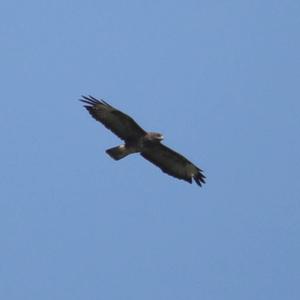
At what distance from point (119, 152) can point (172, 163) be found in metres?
1.59

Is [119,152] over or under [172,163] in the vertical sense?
under

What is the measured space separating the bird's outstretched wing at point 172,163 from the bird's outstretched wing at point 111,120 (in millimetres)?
669

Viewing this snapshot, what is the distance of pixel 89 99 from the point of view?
31.1m

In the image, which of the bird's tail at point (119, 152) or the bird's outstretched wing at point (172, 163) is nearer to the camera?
the bird's tail at point (119, 152)

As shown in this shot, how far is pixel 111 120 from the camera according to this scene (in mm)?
31062

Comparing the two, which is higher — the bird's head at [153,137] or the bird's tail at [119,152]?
the bird's head at [153,137]

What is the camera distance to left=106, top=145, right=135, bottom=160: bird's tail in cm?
3105

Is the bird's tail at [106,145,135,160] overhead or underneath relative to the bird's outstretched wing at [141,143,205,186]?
underneath

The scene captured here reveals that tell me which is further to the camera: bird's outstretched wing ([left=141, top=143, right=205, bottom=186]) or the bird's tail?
bird's outstretched wing ([left=141, top=143, right=205, bottom=186])

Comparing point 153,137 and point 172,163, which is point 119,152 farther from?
point 172,163

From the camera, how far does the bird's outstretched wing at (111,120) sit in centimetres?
3092

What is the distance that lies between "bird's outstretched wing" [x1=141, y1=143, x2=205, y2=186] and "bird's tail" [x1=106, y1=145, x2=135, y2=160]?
0.63m

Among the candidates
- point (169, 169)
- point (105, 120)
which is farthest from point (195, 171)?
point (105, 120)

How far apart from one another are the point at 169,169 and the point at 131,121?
1.94 meters
